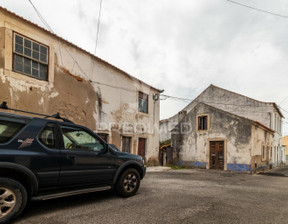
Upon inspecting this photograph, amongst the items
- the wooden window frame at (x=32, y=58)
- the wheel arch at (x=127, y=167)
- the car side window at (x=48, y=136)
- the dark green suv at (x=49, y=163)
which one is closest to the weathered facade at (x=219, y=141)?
the wheel arch at (x=127, y=167)

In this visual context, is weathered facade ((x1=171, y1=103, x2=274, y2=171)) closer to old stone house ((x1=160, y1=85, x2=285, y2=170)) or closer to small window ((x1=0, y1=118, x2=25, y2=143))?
old stone house ((x1=160, y1=85, x2=285, y2=170))

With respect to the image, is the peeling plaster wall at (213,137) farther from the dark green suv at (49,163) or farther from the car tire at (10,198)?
the car tire at (10,198)

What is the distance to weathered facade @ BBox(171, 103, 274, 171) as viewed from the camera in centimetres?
1312

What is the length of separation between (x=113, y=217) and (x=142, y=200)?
3.98 feet

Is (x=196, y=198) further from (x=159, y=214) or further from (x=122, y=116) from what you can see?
(x=122, y=116)

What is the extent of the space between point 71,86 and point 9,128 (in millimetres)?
6228

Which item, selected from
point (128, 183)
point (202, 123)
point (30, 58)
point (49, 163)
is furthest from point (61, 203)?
point (202, 123)

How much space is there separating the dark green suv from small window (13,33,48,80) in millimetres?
4818

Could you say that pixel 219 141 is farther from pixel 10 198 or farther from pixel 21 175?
pixel 10 198

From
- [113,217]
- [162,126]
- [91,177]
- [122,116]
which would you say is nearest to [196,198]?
[113,217]

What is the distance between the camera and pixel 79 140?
4055mm

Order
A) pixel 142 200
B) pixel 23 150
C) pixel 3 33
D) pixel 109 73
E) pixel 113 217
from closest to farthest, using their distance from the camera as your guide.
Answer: pixel 23 150 < pixel 113 217 < pixel 142 200 < pixel 3 33 < pixel 109 73

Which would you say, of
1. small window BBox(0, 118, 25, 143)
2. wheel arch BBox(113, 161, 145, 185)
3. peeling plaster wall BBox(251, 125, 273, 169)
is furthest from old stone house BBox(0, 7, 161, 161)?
peeling plaster wall BBox(251, 125, 273, 169)

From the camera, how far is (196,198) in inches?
194
